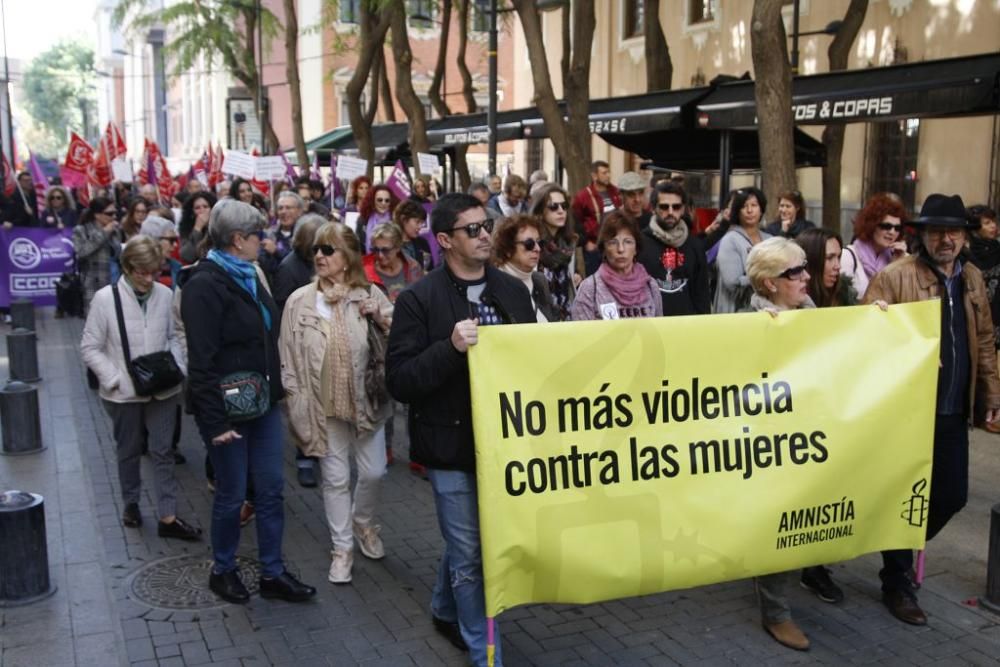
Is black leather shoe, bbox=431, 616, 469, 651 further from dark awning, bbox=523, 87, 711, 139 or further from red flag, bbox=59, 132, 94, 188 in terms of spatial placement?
red flag, bbox=59, 132, 94, 188

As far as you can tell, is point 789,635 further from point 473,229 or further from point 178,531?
point 178,531

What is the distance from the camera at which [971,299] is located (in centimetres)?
516

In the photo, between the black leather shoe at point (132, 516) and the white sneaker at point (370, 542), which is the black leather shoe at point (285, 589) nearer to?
the white sneaker at point (370, 542)

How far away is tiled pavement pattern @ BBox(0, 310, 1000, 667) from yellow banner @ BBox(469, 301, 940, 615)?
513 mm

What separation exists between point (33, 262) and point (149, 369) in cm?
1005

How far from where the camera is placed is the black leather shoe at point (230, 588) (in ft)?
17.5

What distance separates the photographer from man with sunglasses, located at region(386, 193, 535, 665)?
4.26 meters

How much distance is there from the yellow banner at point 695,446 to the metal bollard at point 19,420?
218 inches

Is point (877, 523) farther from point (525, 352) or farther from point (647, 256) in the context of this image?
point (647, 256)

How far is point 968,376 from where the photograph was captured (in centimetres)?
514

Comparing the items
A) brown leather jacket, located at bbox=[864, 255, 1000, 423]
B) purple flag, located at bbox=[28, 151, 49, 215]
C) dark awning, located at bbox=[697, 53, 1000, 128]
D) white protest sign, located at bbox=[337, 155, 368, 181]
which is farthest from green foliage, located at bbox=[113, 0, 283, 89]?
brown leather jacket, located at bbox=[864, 255, 1000, 423]

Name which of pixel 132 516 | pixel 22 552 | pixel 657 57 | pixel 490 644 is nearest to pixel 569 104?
pixel 657 57

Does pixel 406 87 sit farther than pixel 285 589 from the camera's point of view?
Yes

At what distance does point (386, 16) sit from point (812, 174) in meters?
8.73
